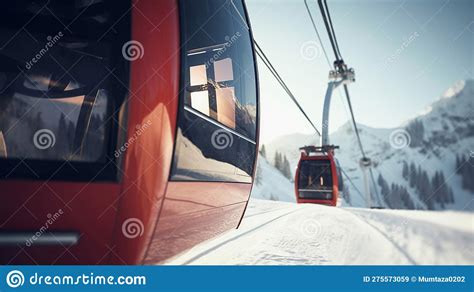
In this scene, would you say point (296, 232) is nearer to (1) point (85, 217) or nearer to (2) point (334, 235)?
(2) point (334, 235)

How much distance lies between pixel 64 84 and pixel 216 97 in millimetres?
906

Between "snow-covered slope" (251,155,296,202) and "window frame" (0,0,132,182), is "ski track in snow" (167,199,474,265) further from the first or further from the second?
"snow-covered slope" (251,155,296,202)

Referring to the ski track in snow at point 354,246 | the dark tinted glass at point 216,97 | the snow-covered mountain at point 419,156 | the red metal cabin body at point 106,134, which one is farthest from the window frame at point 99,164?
the snow-covered mountain at point 419,156

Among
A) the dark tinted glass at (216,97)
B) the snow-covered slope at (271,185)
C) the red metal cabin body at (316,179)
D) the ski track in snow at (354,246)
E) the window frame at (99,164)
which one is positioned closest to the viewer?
the window frame at (99,164)

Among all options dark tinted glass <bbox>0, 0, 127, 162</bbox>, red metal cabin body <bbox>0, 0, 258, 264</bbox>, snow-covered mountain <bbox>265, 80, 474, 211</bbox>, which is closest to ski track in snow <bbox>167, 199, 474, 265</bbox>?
red metal cabin body <bbox>0, 0, 258, 264</bbox>

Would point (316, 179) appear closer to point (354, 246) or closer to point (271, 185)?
point (354, 246)

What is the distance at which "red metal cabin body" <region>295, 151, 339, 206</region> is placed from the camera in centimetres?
891

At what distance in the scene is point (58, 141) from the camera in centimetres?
122

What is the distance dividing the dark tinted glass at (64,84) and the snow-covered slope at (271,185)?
149 ft

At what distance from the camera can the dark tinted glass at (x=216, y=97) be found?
4.27 ft

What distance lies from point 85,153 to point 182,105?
525 mm

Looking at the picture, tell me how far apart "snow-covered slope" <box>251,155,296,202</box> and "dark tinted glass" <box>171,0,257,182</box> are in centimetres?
4457

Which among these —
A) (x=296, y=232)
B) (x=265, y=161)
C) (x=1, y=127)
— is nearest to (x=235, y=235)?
(x=296, y=232)

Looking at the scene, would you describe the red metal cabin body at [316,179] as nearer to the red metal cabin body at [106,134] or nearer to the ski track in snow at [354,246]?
the ski track in snow at [354,246]
